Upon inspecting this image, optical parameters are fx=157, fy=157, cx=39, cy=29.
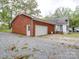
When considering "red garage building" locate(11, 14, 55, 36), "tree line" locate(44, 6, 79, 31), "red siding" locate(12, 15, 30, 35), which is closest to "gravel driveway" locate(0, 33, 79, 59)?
"red garage building" locate(11, 14, 55, 36)

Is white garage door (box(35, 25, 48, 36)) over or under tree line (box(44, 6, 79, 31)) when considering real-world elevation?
under

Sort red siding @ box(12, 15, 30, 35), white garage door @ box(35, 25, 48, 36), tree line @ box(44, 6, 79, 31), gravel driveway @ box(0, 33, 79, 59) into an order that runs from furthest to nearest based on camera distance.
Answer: tree line @ box(44, 6, 79, 31) < red siding @ box(12, 15, 30, 35) < white garage door @ box(35, 25, 48, 36) < gravel driveway @ box(0, 33, 79, 59)

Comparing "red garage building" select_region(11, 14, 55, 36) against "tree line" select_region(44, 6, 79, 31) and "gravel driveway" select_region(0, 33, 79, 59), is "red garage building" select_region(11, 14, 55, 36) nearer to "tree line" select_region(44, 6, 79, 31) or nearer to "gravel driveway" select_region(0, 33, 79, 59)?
"gravel driveway" select_region(0, 33, 79, 59)

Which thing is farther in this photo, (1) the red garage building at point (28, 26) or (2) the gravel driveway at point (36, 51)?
(1) the red garage building at point (28, 26)

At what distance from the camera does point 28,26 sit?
27.3m

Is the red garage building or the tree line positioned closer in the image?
the red garage building

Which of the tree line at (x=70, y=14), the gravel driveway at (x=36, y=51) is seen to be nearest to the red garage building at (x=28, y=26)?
the gravel driveway at (x=36, y=51)

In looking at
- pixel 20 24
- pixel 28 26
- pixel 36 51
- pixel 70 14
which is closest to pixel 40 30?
pixel 28 26

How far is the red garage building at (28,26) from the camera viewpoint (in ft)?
87.4

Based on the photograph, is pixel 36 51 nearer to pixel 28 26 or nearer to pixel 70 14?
pixel 28 26

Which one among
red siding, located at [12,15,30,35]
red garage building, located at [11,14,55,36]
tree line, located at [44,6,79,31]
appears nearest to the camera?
red garage building, located at [11,14,55,36]

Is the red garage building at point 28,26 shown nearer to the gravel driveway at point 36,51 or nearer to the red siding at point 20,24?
the red siding at point 20,24

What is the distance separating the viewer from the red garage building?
26625 millimetres

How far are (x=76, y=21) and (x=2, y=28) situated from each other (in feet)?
67.1
